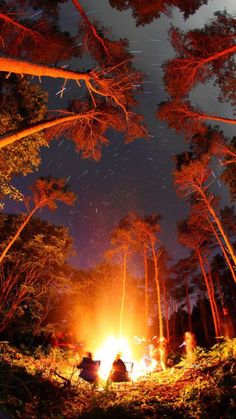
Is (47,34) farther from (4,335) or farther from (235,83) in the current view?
(4,335)

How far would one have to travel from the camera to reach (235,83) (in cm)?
1093

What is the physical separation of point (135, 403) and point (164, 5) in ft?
35.8

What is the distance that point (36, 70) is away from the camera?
6.47 metres

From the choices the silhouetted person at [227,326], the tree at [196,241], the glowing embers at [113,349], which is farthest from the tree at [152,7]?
the glowing embers at [113,349]

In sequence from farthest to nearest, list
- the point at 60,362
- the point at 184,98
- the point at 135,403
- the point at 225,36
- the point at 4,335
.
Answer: the point at 4,335 < the point at 60,362 < the point at 184,98 < the point at 225,36 < the point at 135,403

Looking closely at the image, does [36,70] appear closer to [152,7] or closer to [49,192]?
[152,7]

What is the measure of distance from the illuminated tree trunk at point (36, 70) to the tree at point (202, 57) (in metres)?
4.60

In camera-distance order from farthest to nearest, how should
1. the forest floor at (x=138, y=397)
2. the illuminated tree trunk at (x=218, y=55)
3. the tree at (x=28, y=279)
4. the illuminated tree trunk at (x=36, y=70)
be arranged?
the tree at (x=28, y=279)
the illuminated tree trunk at (x=218, y=55)
the forest floor at (x=138, y=397)
the illuminated tree trunk at (x=36, y=70)

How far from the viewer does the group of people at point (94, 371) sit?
36.7 feet

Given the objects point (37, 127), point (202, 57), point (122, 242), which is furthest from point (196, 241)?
point (37, 127)

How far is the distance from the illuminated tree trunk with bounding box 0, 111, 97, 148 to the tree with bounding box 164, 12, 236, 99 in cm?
368

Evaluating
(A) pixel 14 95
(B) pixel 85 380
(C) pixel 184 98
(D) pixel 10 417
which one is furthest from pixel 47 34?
(B) pixel 85 380

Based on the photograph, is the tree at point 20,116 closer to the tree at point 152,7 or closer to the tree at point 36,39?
the tree at point 36,39

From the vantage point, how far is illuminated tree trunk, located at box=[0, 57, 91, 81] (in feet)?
19.3
